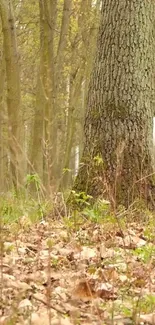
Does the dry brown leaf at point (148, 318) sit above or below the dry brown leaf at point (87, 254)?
above

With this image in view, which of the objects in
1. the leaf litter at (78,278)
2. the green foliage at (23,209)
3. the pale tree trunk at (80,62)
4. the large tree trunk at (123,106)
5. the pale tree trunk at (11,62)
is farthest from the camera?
the pale tree trunk at (80,62)

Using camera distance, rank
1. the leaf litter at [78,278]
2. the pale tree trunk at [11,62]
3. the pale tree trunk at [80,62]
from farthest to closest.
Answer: the pale tree trunk at [80,62]
the pale tree trunk at [11,62]
the leaf litter at [78,278]

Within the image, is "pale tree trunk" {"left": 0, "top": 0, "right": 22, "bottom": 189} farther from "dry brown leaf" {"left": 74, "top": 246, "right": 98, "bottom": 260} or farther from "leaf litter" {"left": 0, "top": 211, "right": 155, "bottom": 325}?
"dry brown leaf" {"left": 74, "top": 246, "right": 98, "bottom": 260}

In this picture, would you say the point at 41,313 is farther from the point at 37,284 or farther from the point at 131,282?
the point at 131,282

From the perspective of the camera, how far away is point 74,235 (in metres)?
5.19

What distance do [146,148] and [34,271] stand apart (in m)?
3.24

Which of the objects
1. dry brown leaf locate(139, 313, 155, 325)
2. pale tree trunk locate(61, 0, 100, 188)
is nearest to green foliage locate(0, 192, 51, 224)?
dry brown leaf locate(139, 313, 155, 325)

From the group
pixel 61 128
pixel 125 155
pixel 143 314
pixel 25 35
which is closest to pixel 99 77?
pixel 125 155

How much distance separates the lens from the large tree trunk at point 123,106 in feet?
22.0

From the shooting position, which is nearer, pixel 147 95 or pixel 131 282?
pixel 131 282

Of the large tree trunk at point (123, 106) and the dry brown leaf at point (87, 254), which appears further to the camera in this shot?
the large tree trunk at point (123, 106)

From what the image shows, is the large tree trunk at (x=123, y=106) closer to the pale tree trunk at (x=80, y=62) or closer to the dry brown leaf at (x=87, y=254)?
the dry brown leaf at (x=87, y=254)

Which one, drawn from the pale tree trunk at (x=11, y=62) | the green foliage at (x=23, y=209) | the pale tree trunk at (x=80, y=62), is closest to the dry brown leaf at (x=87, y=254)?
the green foliage at (x=23, y=209)

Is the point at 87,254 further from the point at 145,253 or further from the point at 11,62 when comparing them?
the point at 11,62
